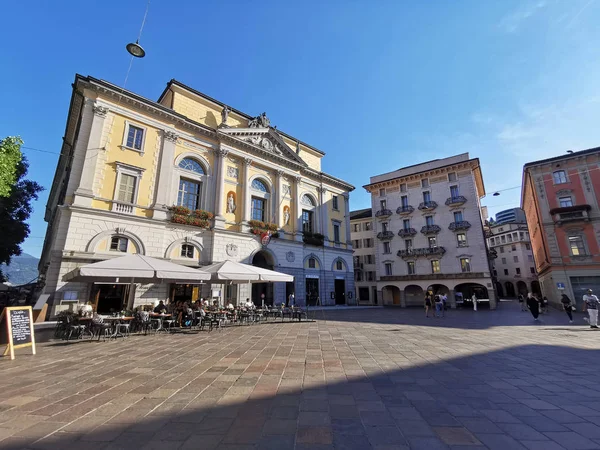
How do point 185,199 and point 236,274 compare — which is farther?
point 185,199

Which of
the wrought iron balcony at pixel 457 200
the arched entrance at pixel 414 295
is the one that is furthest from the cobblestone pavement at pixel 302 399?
the arched entrance at pixel 414 295

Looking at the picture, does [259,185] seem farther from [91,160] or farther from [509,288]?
[509,288]

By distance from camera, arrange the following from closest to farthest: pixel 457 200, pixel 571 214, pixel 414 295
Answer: pixel 571 214, pixel 457 200, pixel 414 295

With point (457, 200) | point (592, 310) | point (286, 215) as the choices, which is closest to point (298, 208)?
point (286, 215)

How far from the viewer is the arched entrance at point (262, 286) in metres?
22.0

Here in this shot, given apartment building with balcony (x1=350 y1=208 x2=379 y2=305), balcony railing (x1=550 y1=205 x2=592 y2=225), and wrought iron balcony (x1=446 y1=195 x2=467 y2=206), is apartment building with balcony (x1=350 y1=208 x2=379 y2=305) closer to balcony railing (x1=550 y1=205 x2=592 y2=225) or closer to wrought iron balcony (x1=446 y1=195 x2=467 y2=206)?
wrought iron balcony (x1=446 y1=195 x2=467 y2=206)

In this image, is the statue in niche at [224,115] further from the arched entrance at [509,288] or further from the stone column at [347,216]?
the arched entrance at [509,288]

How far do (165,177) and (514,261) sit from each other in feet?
204

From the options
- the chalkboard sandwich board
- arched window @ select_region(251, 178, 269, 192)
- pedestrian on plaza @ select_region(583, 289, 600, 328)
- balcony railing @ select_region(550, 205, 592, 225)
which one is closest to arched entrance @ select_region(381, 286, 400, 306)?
balcony railing @ select_region(550, 205, 592, 225)

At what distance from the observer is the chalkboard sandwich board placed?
22.0 ft

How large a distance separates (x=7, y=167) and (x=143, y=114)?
7.50m

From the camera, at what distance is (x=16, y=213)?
2291 cm

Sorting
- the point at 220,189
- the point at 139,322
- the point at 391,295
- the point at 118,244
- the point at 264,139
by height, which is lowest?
the point at 139,322

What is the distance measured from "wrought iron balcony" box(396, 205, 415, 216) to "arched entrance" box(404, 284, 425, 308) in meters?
9.09
